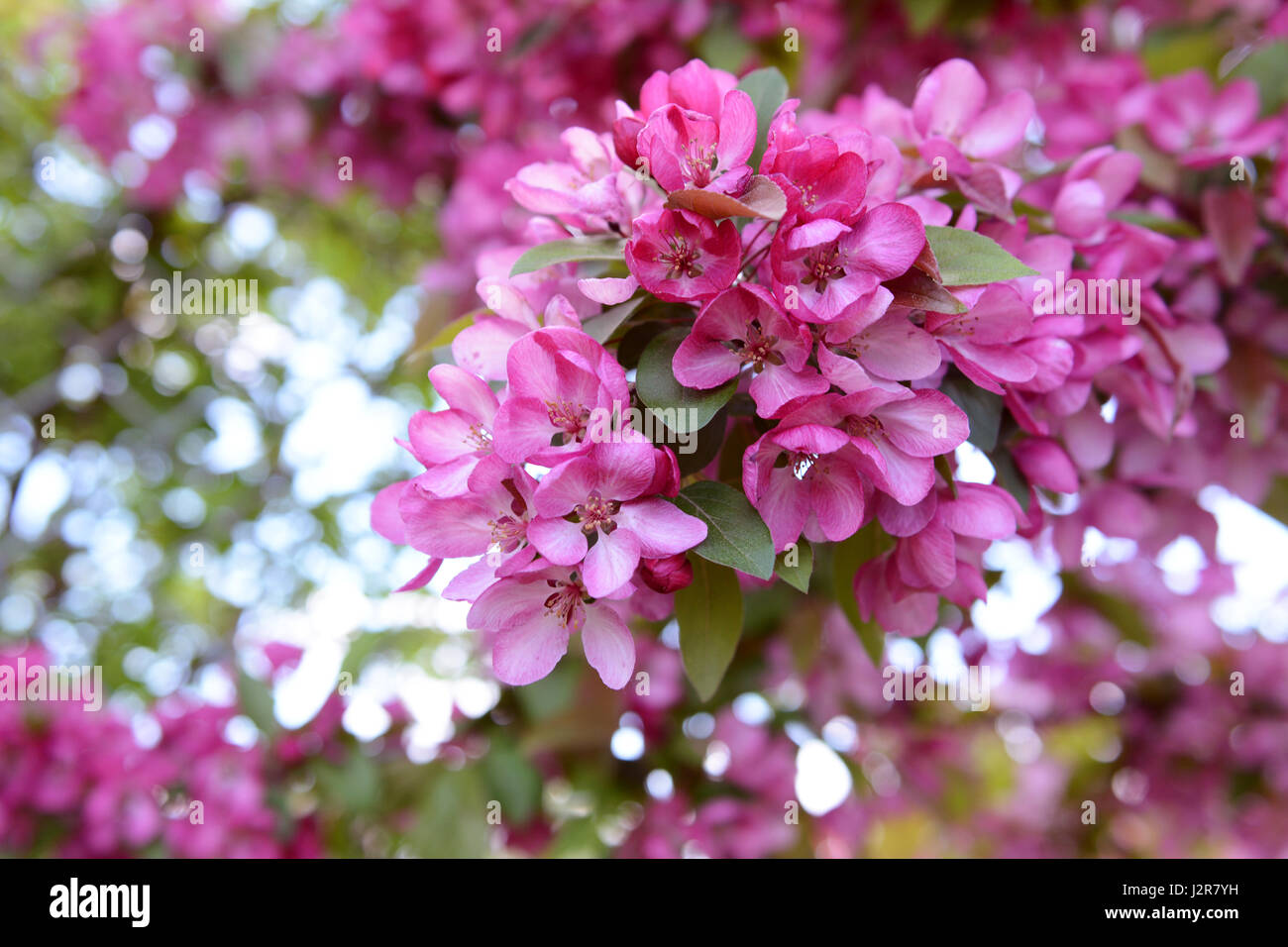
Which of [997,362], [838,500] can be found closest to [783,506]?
[838,500]

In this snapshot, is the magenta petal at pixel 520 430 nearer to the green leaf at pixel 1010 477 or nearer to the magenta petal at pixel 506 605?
the magenta petal at pixel 506 605

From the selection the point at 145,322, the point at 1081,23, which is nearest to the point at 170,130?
the point at 145,322

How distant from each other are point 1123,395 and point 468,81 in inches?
68.2

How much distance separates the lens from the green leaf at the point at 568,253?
80cm

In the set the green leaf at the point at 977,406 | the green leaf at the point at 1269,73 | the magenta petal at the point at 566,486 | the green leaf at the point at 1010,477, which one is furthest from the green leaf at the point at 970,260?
the green leaf at the point at 1269,73

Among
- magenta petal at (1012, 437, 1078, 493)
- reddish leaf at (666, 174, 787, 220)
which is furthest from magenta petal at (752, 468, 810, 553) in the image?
magenta petal at (1012, 437, 1078, 493)

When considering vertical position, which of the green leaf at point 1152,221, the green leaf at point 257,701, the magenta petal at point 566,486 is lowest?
the green leaf at point 257,701

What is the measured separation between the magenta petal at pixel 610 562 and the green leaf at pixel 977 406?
37 cm

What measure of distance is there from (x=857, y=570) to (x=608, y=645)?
0.32 metres

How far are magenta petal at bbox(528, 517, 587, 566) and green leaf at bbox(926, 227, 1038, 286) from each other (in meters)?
0.38

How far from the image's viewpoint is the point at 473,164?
2.34 metres

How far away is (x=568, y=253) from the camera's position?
81 cm
